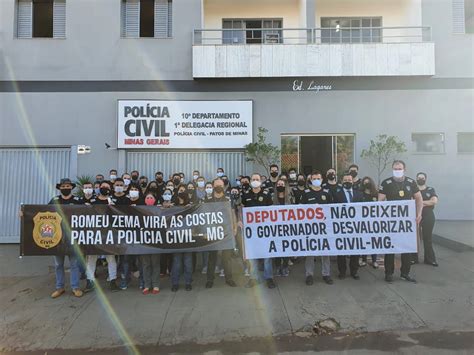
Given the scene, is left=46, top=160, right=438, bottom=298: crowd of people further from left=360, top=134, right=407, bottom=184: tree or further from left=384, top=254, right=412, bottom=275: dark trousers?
left=360, top=134, right=407, bottom=184: tree

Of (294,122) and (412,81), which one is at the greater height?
(412,81)

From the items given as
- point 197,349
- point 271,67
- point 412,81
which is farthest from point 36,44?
point 412,81

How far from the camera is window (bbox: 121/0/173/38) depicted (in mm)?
11680

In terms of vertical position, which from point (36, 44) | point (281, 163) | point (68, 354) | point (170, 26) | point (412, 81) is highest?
point (170, 26)

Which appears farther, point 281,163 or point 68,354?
point 281,163

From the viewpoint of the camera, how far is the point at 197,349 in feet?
13.1

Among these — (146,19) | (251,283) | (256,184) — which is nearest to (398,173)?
(256,184)

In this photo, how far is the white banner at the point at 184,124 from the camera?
438 inches

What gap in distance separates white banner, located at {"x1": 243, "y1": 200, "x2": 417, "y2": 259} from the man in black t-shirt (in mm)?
175

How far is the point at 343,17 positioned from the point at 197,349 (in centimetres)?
1254

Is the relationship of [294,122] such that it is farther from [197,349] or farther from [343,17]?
[197,349]

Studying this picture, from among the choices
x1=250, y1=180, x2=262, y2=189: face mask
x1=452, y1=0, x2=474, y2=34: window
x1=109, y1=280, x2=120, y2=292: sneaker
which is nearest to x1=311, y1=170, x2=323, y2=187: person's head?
x1=250, y1=180, x2=262, y2=189: face mask

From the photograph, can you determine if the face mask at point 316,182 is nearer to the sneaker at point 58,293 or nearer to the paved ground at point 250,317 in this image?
the paved ground at point 250,317

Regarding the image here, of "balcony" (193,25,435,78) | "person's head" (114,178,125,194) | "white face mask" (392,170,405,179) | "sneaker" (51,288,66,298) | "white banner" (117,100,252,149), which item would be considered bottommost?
"sneaker" (51,288,66,298)
